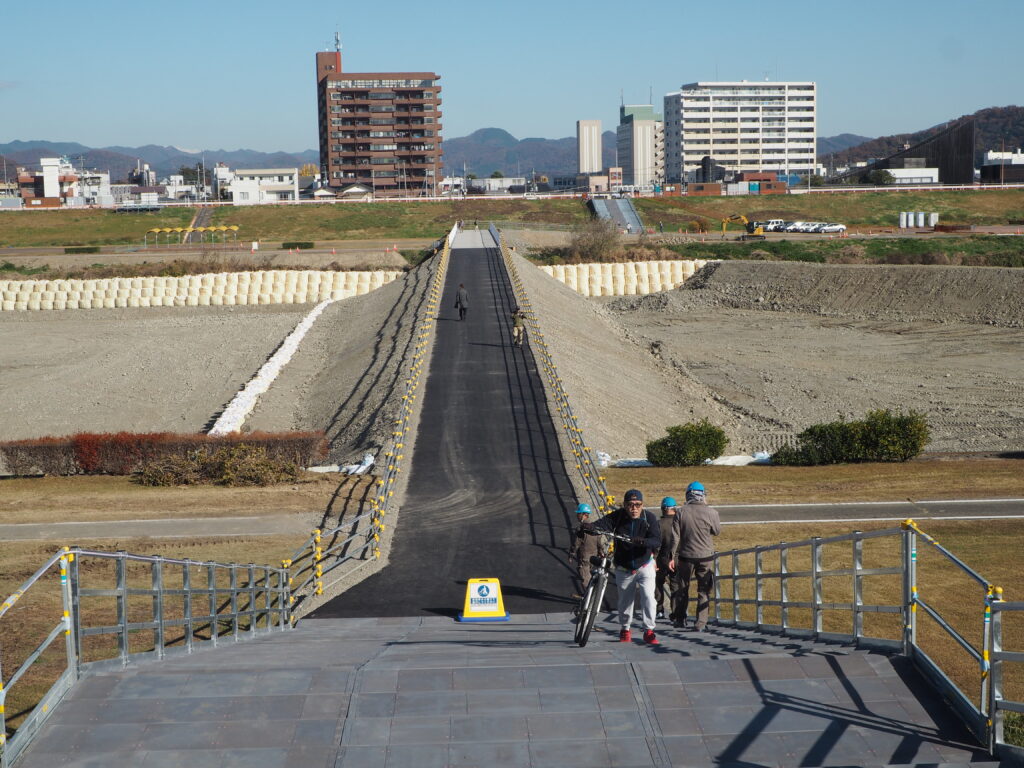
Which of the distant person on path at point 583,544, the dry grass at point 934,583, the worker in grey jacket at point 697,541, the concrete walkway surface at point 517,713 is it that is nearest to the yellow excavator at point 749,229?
the dry grass at point 934,583

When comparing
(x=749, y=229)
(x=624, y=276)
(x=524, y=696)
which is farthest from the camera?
(x=749, y=229)

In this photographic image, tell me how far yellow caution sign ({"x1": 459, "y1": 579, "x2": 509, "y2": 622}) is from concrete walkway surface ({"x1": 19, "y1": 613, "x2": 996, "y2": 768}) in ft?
16.7

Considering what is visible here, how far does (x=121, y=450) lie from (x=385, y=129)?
13335cm

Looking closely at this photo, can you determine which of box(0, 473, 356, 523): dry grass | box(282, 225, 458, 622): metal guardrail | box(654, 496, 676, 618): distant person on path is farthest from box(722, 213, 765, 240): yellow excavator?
box(654, 496, 676, 618): distant person on path

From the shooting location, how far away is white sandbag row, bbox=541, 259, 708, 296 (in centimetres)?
6762

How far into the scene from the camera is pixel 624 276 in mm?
68500

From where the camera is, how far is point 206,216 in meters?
106

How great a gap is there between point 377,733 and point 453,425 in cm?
1964

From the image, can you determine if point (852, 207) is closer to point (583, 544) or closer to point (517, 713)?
point (583, 544)

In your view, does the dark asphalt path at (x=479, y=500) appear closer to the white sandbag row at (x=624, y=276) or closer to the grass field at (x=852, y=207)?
the white sandbag row at (x=624, y=276)

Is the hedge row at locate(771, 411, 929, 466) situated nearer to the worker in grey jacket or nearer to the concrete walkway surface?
the worker in grey jacket

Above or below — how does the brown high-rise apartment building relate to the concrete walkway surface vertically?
above

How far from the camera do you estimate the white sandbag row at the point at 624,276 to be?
67.6m

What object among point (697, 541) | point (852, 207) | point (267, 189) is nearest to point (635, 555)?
point (697, 541)
